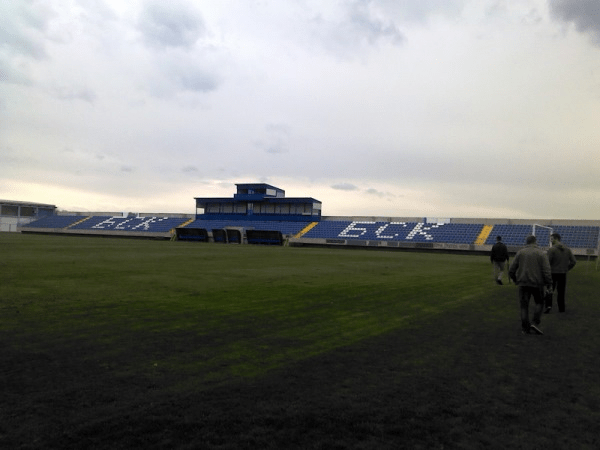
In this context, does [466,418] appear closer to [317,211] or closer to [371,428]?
[371,428]

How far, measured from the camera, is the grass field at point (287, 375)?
399cm

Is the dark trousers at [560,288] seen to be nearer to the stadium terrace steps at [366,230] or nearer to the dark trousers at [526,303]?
the dark trousers at [526,303]

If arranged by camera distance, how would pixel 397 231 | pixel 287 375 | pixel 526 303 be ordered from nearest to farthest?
pixel 287 375 < pixel 526 303 < pixel 397 231

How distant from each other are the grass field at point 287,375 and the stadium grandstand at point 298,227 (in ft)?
158

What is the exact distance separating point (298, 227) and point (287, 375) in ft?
208

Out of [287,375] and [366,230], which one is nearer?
[287,375]

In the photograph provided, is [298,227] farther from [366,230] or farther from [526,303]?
[526,303]

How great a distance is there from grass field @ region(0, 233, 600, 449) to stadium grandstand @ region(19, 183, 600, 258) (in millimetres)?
48016

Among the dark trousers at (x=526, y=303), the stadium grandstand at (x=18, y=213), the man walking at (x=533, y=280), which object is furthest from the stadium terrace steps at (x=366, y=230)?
the dark trousers at (x=526, y=303)

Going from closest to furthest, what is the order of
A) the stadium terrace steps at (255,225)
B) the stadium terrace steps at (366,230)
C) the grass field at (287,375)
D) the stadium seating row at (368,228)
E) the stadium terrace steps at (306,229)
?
the grass field at (287,375) < the stadium terrace steps at (366,230) < the stadium seating row at (368,228) < the stadium terrace steps at (306,229) < the stadium terrace steps at (255,225)

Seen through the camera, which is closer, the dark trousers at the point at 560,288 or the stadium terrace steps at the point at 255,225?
the dark trousers at the point at 560,288

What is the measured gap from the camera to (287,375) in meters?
5.55

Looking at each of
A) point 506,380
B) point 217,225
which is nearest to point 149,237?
point 217,225

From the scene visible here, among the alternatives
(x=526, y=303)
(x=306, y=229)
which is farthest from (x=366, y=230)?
(x=526, y=303)
